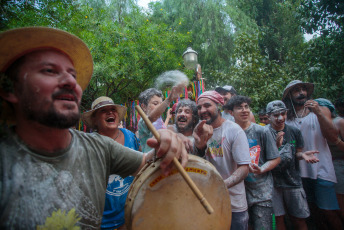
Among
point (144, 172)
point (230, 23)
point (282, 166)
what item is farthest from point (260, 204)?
point (230, 23)

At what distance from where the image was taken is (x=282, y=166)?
11.2 ft

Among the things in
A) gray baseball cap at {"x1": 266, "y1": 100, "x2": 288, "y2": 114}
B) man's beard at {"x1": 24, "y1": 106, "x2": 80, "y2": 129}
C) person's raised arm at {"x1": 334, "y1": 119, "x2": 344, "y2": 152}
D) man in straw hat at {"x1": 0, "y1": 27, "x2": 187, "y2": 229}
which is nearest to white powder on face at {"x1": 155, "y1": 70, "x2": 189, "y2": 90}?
gray baseball cap at {"x1": 266, "y1": 100, "x2": 288, "y2": 114}

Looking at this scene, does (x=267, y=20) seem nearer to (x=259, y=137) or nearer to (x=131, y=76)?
(x=131, y=76)

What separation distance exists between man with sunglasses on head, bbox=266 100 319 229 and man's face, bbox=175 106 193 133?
1444mm

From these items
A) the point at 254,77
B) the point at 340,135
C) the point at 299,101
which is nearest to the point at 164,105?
the point at 299,101

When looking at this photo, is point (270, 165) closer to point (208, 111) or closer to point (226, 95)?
point (208, 111)

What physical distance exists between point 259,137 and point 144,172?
2.33 metres

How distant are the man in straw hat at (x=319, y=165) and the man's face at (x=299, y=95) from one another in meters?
0.25

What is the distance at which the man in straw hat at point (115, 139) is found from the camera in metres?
2.49

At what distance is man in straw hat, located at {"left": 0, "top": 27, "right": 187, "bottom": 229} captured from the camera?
3.70ft

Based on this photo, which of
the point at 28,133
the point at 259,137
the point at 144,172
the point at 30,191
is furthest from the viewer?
the point at 259,137

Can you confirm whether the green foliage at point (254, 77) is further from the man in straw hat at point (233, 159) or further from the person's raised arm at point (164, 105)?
the man in straw hat at point (233, 159)

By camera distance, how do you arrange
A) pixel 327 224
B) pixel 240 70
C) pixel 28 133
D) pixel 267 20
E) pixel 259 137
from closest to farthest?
pixel 28 133, pixel 259 137, pixel 327 224, pixel 240 70, pixel 267 20

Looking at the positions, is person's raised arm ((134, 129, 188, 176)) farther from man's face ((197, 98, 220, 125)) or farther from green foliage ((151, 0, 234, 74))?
green foliage ((151, 0, 234, 74))
